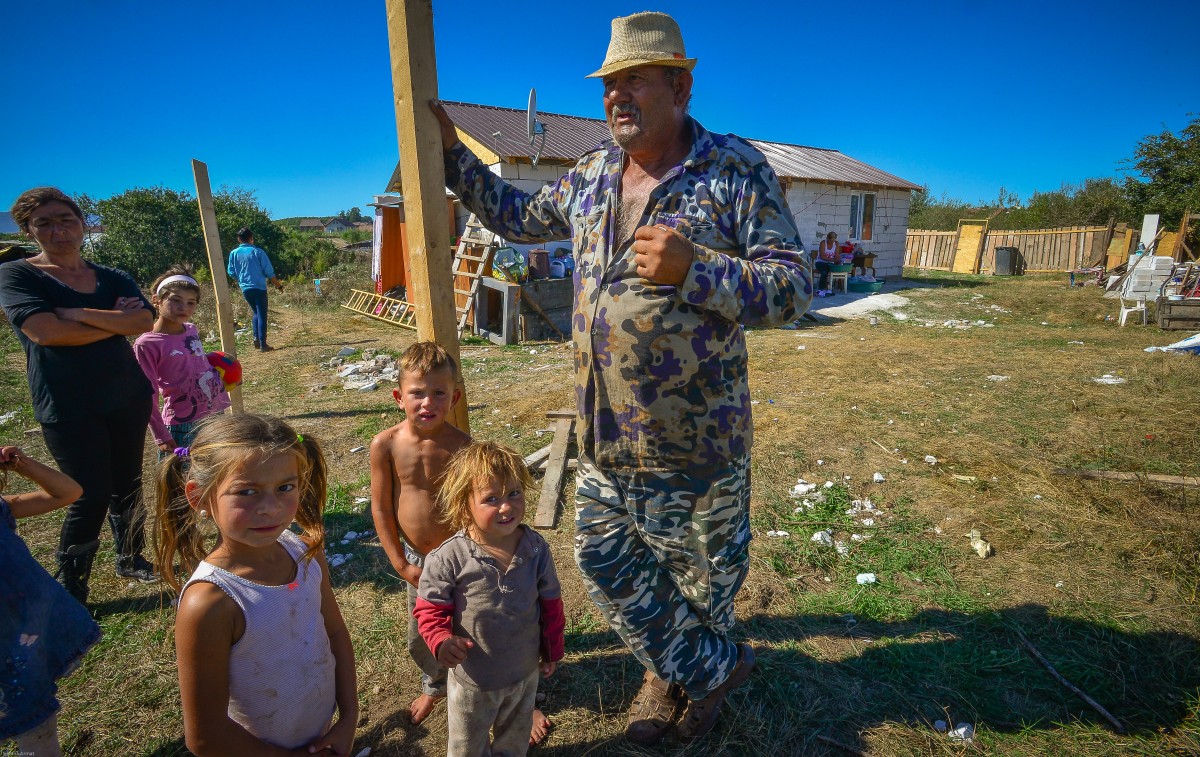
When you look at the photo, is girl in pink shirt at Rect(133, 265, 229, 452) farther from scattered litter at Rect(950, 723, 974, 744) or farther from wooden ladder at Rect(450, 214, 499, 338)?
wooden ladder at Rect(450, 214, 499, 338)

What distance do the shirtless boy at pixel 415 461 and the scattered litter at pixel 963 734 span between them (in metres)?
1.91

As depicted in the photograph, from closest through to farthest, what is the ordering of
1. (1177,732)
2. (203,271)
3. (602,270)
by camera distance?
(602,270) < (1177,732) < (203,271)

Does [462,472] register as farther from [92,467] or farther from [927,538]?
[927,538]

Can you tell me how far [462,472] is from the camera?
1672 mm

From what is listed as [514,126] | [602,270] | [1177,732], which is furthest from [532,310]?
[1177,732]

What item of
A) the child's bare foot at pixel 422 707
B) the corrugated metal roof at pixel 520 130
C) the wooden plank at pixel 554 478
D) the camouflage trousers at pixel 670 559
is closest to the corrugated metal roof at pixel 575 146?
the corrugated metal roof at pixel 520 130

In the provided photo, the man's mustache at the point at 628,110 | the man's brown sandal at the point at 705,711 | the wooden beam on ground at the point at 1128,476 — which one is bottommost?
the man's brown sandal at the point at 705,711

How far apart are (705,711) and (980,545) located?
211 centimetres

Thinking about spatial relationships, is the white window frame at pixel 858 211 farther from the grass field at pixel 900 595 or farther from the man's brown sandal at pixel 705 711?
the man's brown sandal at pixel 705 711

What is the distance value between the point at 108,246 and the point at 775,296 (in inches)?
830

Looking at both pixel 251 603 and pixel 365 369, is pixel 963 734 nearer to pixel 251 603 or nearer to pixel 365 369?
pixel 251 603

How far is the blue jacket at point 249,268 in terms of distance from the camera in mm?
9039

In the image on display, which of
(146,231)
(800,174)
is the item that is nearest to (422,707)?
(800,174)

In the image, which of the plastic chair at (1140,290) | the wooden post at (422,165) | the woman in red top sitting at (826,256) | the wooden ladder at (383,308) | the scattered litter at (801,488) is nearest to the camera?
the wooden post at (422,165)
